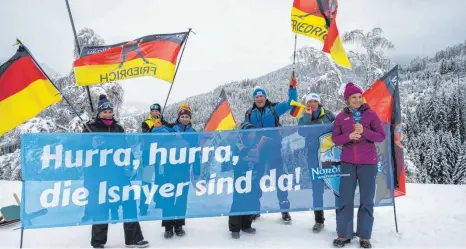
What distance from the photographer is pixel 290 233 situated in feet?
17.4

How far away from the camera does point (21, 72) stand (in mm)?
5457

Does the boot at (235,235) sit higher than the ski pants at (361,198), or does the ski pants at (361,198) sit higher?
the ski pants at (361,198)

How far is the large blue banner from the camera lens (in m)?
4.52

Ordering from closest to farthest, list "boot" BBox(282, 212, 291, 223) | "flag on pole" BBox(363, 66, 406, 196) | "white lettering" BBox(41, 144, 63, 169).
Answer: "white lettering" BBox(41, 144, 63, 169)
"flag on pole" BBox(363, 66, 406, 196)
"boot" BBox(282, 212, 291, 223)

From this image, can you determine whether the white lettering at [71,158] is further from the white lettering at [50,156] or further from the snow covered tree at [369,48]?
the snow covered tree at [369,48]

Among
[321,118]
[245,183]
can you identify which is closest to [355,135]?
[321,118]

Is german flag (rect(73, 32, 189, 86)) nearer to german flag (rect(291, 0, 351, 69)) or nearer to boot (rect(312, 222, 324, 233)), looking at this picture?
german flag (rect(291, 0, 351, 69))

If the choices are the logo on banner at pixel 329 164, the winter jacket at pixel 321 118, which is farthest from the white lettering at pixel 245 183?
the winter jacket at pixel 321 118

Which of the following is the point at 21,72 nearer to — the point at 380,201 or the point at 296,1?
the point at 296,1

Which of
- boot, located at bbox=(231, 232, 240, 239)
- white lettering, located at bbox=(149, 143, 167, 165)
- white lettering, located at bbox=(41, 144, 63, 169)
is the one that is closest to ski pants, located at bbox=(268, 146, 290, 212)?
boot, located at bbox=(231, 232, 240, 239)

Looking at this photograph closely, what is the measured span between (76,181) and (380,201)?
13.9ft

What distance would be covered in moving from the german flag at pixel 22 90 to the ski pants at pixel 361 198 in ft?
14.3

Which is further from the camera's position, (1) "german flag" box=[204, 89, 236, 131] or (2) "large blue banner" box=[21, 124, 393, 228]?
(1) "german flag" box=[204, 89, 236, 131]

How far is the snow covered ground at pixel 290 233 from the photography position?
4.86m
